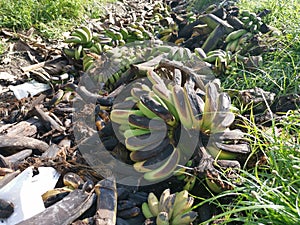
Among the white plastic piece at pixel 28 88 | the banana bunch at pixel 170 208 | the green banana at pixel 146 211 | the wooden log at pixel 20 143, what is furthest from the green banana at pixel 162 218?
the white plastic piece at pixel 28 88

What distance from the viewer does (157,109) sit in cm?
186

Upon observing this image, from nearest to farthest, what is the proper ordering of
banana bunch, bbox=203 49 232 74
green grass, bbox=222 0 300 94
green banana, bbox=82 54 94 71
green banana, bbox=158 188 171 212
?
1. green banana, bbox=158 188 171 212
2. green grass, bbox=222 0 300 94
3. banana bunch, bbox=203 49 232 74
4. green banana, bbox=82 54 94 71

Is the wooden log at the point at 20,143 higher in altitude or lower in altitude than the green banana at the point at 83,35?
lower

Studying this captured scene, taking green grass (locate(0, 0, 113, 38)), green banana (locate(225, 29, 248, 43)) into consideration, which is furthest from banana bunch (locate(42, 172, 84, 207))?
green grass (locate(0, 0, 113, 38))

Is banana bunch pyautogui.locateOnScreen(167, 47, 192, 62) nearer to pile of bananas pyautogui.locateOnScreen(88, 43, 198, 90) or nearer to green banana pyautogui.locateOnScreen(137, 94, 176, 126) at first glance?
pile of bananas pyautogui.locateOnScreen(88, 43, 198, 90)

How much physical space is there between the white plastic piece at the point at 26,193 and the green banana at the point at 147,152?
415 millimetres

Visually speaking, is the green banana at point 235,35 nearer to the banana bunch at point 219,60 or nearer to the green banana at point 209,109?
the banana bunch at point 219,60

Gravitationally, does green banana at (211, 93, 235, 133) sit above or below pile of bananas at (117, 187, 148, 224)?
above

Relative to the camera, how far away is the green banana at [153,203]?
1.70 m

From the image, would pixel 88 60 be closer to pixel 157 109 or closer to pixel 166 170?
pixel 157 109

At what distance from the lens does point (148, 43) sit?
3.45m

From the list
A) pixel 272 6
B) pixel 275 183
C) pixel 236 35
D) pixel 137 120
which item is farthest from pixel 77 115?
pixel 272 6

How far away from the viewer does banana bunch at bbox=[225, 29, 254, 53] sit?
346 cm

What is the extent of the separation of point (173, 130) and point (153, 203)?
390 millimetres
